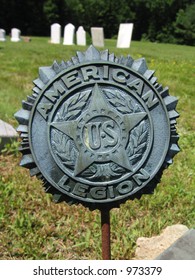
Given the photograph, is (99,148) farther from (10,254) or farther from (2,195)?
(2,195)

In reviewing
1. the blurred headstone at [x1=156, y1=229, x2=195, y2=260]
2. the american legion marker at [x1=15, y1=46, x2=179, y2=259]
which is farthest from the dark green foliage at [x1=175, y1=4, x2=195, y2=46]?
the american legion marker at [x1=15, y1=46, x2=179, y2=259]

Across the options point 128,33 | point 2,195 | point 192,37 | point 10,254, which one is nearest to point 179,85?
point 2,195

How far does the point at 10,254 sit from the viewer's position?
3029 millimetres

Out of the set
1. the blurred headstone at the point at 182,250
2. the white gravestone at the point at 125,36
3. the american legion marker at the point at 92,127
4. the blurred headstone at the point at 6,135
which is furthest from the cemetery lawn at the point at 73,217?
the white gravestone at the point at 125,36

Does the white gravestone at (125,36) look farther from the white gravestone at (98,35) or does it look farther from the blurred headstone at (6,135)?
the blurred headstone at (6,135)

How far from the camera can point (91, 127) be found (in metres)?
2.27

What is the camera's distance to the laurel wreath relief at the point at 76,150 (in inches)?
89.6

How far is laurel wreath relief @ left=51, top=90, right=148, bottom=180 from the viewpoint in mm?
2275

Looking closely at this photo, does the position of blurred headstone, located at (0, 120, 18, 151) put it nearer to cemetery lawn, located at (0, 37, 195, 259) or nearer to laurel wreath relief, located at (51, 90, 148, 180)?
cemetery lawn, located at (0, 37, 195, 259)

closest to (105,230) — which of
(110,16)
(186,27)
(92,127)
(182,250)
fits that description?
→ (182,250)

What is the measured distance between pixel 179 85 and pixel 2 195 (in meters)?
4.42

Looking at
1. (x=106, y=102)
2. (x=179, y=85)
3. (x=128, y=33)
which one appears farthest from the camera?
(x=128, y=33)

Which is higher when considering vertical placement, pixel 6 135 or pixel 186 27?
pixel 6 135

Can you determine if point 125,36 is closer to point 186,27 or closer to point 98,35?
point 98,35
